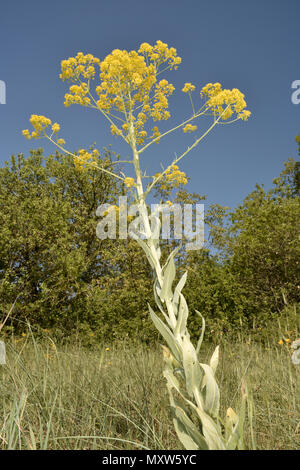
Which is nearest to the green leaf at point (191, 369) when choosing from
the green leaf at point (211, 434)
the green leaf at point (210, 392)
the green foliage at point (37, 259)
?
the green leaf at point (210, 392)

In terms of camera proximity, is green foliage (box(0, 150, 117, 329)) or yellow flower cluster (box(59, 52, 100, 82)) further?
green foliage (box(0, 150, 117, 329))

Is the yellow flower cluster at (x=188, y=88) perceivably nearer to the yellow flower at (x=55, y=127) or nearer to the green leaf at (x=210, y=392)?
the yellow flower at (x=55, y=127)

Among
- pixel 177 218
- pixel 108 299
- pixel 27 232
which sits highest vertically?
pixel 177 218

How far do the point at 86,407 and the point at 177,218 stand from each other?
37.0 ft

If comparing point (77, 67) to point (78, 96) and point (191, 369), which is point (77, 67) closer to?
point (78, 96)

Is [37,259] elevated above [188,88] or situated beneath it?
situated beneath

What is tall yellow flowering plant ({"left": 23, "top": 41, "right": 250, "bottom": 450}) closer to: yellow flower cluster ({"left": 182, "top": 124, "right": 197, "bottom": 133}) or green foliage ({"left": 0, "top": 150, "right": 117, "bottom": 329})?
yellow flower cluster ({"left": 182, "top": 124, "right": 197, "bottom": 133})

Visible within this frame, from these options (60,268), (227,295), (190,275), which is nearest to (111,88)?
(227,295)

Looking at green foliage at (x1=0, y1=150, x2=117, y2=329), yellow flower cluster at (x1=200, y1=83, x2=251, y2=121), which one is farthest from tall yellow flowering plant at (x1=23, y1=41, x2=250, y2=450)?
green foliage at (x1=0, y1=150, x2=117, y2=329)

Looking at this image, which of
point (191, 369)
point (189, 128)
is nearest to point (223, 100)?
point (189, 128)

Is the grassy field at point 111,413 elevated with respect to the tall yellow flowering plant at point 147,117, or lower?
lower

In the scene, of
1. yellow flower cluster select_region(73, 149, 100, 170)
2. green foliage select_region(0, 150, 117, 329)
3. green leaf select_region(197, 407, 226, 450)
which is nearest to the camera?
green leaf select_region(197, 407, 226, 450)

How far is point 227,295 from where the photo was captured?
8883 mm
